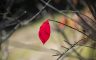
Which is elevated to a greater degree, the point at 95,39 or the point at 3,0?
the point at 3,0

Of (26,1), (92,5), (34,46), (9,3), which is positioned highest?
(26,1)

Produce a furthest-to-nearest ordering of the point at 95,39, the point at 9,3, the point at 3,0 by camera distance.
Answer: the point at 3,0
the point at 9,3
the point at 95,39

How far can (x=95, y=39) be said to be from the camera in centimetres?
144

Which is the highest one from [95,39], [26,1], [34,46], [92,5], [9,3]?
[26,1]

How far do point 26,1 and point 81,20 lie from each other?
347cm

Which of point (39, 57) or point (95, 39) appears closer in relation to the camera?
point (95, 39)

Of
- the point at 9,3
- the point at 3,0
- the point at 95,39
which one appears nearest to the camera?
the point at 95,39

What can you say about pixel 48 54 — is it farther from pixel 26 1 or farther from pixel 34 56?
pixel 26 1

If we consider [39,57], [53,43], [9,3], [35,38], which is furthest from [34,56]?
[9,3]

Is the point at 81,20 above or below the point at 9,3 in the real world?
below

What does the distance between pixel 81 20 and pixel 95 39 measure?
0.13m

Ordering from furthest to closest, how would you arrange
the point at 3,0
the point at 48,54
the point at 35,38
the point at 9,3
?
the point at 35,38 → the point at 48,54 → the point at 3,0 → the point at 9,3

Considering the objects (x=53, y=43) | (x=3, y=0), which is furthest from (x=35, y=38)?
(x=3, y=0)

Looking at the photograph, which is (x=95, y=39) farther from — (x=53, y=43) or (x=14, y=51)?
(x=14, y=51)
